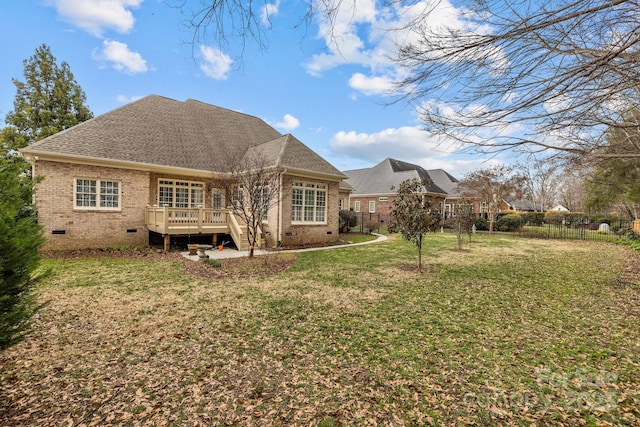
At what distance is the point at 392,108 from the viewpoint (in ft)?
13.3

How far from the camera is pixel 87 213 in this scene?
11.3m

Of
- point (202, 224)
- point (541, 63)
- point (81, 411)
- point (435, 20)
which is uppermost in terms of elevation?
point (435, 20)

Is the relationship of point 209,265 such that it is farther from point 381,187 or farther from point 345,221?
point 381,187

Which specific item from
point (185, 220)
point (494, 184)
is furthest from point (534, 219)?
point (185, 220)

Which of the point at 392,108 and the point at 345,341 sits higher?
the point at 392,108

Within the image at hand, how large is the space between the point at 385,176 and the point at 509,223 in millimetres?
12638

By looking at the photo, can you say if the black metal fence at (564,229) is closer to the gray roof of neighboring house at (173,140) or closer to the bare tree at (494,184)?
the bare tree at (494,184)

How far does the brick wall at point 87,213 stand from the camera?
10688 mm

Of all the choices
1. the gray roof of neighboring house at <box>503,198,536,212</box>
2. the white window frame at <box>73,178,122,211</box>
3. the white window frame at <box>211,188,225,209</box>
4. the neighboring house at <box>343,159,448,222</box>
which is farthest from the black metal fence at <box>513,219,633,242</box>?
the gray roof of neighboring house at <box>503,198,536,212</box>

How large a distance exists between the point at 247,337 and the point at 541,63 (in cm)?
561

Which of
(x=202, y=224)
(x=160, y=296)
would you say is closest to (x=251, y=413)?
(x=160, y=296)

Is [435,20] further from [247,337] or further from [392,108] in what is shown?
[247,337]

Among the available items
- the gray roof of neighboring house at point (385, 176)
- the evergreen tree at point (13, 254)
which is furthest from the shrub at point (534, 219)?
the evergreen tree at point (13, 254)

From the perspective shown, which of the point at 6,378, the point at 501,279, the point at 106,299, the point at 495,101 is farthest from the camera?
the point at 501,279
